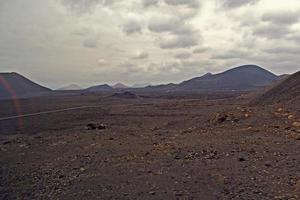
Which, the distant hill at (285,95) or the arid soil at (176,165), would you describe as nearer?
the arid soil at (176,165)

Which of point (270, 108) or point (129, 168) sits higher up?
point (270, 108)

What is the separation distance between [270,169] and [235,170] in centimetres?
90

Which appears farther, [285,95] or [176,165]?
[285,95]

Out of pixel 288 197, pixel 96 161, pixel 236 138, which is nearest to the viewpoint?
pixel 288 197

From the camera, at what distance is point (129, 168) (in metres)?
12.1

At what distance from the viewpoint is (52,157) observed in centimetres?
1587

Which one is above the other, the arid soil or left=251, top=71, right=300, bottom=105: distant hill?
left=251, top=71, right=300, bottom=105: distant hill

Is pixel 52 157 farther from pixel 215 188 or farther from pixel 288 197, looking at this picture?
pixel 288 197

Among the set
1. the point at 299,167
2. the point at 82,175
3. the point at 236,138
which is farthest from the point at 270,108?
the point at 82,175

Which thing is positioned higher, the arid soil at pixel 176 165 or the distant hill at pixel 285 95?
the distant hill at pixel 285 95

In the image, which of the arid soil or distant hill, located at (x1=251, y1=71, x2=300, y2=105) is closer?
the arid soil

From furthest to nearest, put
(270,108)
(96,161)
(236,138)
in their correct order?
(270,108), (236,138), (96,161)

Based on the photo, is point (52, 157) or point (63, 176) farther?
point (52, 157)

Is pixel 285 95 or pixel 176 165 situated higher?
pixel 285 95
